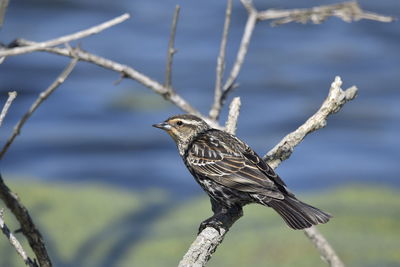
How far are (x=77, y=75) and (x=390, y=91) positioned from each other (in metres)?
4.43

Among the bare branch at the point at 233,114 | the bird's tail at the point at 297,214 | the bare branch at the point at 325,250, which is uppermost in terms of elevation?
the bare branch at the point at 233,114

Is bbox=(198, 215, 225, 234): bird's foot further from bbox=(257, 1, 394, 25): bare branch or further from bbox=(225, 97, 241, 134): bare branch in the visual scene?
bbox=(257, 1, 394, 25): bare branch

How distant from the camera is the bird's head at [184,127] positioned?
5197mm

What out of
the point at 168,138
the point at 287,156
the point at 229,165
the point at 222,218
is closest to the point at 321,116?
the point at 287,156

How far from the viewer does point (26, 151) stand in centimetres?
962

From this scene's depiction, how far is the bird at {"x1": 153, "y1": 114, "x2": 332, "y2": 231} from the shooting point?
14.3 feet

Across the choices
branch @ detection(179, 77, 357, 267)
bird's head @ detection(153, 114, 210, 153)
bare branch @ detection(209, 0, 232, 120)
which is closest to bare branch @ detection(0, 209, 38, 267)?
branch @ detection(179, 77, 357, 267)

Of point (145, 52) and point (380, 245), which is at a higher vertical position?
point (145, 52)

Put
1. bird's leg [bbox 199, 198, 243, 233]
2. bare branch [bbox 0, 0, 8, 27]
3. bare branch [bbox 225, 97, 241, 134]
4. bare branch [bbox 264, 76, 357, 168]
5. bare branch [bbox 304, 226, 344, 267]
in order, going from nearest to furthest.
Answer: bare branch [bbox 0, 0, 8, 27] < bird's leg [bbox 199, 198, 243, 233] < bare branch [bbox 264, 76, 357, 168] < bare branch [bbox 225, 97, 241, 134] < bare branch [bbox 304, 226, 344, 267]

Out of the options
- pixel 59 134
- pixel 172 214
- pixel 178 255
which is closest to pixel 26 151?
pixel 59 134

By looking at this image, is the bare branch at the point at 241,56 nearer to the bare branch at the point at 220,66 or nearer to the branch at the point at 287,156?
the bare branch at the point at 220,66

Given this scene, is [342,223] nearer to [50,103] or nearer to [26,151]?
[26,151]

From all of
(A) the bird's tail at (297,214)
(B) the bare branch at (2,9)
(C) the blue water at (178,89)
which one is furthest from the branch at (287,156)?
(C) the blue water at (178,89)

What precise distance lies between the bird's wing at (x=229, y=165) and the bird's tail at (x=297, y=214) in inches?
2.0
